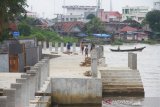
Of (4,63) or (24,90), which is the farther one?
(4,63)

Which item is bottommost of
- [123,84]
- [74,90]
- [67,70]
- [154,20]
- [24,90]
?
[123,84]

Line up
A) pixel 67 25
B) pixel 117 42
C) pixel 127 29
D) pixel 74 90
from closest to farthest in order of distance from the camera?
pixel 74 90 → pixel 117 42 → pixel 67 25 → pixel 127 29

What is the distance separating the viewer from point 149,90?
Answer: 34.3 meters

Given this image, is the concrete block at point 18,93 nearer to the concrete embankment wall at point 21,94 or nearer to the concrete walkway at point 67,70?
the concrete embankment wall at point 21,94

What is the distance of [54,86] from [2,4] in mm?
7288

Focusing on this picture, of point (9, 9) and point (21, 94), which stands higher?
point (9, 9)

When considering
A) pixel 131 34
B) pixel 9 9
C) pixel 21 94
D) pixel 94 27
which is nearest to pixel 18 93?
pixel 21 94

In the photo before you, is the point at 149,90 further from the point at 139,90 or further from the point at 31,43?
the point at 31,43

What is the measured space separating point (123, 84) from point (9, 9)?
1025 centimetres

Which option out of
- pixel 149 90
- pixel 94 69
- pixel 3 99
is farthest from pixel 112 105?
pixel 3 99

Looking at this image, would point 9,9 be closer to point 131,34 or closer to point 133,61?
point 133,61

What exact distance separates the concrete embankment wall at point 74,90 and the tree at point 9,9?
456 cm

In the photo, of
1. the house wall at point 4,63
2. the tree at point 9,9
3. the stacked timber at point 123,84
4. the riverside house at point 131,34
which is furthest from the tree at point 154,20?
the tree at point 9,9

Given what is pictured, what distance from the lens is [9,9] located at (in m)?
21.8
